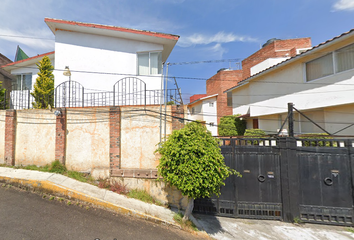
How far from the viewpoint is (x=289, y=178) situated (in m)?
4.86

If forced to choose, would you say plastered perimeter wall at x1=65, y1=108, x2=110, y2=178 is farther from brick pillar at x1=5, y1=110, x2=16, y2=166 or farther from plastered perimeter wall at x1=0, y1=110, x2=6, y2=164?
plastered perimeter wall at x1=0, y1=110, x2=6, y2=164

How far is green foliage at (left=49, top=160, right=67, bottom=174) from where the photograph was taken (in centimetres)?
523

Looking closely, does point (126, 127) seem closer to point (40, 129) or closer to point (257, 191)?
point (40, 129)

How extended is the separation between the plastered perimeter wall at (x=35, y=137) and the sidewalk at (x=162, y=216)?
0.66 metres

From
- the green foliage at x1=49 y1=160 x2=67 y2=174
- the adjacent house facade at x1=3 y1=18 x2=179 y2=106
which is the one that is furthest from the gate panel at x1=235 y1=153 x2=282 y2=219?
the green foliage at x1=49 y1=160 x2=67 y2=174

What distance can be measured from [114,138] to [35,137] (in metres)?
3.08

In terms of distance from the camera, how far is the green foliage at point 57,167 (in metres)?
5.23

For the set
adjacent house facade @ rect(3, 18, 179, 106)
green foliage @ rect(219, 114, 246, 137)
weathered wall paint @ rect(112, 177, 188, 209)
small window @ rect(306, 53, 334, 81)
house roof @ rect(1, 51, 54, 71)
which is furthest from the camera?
green foliage @ rect(219, 114, 246, 137)

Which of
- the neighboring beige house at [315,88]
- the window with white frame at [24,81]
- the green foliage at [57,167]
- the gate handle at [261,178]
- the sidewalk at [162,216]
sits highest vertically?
the window with white frame at [24,81]

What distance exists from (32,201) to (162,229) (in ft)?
11.9

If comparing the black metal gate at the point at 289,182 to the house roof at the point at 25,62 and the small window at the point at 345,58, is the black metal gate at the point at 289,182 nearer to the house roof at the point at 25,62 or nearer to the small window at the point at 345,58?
the small window at the point at 345,58

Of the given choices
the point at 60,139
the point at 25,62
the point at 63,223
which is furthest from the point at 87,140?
the point at 25,62

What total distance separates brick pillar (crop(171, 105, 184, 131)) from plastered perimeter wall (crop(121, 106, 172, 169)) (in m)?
0.14

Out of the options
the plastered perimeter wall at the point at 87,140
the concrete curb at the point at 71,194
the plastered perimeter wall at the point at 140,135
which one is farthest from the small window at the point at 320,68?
the plastered perimeter wall at the point at 87,140
